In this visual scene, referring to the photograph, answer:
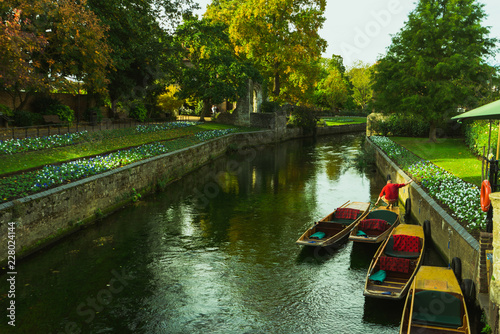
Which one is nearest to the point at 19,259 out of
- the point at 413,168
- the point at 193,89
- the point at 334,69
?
the point at 413,168

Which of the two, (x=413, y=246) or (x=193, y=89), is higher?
(x=193, y=89)

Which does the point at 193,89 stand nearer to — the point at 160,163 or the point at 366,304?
the point at 160,163

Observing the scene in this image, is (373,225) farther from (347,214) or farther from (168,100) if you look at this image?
(168,100)

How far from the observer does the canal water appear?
32.2ft

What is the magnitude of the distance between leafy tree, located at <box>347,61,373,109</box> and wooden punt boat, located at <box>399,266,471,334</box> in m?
92.8

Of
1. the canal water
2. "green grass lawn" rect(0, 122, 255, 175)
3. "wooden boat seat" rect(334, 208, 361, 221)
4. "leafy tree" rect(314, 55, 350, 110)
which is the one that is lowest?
the canal water

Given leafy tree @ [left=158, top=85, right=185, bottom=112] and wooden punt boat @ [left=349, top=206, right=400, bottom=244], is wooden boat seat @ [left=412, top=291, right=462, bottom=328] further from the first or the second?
leafy tree @ [left=158, top=85, right=185, bottom=112]

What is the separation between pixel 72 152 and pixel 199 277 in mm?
13598

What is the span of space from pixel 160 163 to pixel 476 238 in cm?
1717

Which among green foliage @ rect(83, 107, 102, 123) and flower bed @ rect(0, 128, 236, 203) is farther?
green foliage @ rect(83, 107, 102, 123)

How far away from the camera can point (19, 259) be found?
41.8 feet

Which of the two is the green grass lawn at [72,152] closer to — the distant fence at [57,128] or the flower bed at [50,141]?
the flower bed at [50,141]

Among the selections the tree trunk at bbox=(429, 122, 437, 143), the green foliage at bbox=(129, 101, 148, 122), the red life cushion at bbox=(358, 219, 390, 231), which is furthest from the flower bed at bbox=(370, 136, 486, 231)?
the green foliage at bbox=(129, 101, 148, 122)

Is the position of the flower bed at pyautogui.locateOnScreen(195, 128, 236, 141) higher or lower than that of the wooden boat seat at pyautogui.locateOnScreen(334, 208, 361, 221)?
higher
